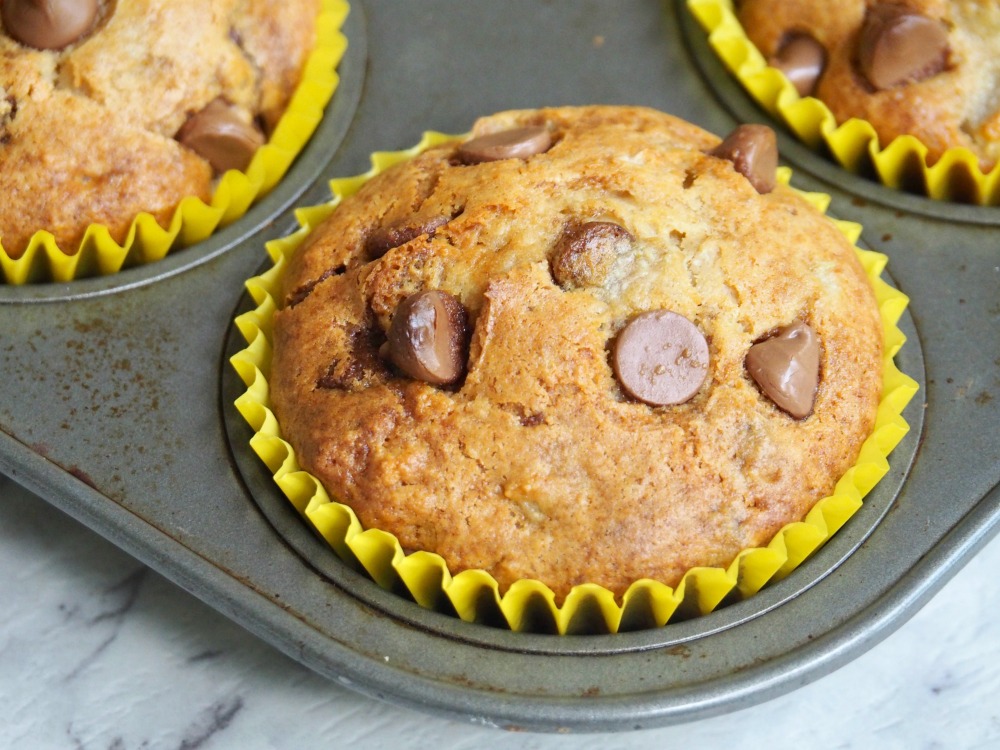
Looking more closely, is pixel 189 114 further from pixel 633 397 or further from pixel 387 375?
pixel 633 397

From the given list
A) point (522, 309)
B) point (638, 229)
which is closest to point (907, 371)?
point (638, 229)

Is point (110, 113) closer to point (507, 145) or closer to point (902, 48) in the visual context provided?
point (507, 145)

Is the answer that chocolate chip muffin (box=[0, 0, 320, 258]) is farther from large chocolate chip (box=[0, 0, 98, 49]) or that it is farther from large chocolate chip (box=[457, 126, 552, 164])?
large chocolate chip (box=[457, 126, 552, 164])

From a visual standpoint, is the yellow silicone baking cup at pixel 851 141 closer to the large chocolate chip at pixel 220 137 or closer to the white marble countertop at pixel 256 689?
the white marble countertop at pixel 256 689

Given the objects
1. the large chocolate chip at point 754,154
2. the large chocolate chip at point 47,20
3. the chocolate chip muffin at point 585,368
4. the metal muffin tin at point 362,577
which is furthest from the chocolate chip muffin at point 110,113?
the large chocolate chip at point 754,154

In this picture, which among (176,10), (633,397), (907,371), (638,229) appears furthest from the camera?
(176,10)

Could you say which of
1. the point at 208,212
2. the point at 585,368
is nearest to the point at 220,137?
the point at 208,212

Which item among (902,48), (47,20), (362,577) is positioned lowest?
(362,577)
